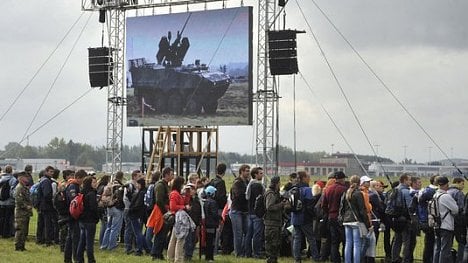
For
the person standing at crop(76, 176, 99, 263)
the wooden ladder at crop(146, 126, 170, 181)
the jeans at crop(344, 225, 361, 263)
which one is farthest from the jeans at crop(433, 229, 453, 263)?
the wooden ladder at crop(146, 126, 170, 181)

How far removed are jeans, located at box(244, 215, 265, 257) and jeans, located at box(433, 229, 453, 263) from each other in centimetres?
335

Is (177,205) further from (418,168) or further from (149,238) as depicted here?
(418,168)

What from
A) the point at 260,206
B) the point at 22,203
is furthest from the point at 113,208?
the point at 260,206

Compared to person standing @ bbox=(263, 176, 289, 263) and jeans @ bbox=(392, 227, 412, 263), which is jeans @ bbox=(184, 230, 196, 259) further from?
jeans @ bbox=(392, 227, 412, 263)

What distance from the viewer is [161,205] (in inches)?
507

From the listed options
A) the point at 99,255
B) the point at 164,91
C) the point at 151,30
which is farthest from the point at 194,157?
the point at 99,255

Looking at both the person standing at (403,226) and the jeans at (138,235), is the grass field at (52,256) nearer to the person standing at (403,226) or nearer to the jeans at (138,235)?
the jeans at (138,235)

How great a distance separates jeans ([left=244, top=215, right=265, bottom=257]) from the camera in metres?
13.8

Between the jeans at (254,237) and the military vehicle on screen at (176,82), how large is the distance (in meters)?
10.8

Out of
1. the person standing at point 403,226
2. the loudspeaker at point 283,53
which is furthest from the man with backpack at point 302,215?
the loudspeaker at point 283,53

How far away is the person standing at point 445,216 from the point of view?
37.5 feet

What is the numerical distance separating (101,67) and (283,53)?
754cm

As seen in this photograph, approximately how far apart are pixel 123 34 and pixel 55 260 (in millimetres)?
14413

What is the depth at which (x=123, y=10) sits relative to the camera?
1038 inches
